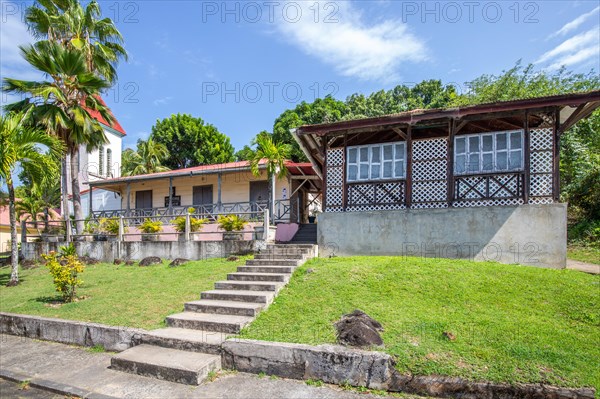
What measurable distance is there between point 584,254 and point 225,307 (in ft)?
40.2

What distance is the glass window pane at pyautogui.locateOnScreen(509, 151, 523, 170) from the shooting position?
10.1 metres

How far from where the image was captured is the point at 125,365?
5.41 meters

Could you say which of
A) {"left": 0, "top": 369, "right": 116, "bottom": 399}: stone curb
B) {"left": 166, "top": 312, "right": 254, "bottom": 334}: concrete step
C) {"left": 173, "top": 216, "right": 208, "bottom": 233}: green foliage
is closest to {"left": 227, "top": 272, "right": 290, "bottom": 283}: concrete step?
{"left": 166, "top": 312, "right": 254, "bottom": 334}: concrete step

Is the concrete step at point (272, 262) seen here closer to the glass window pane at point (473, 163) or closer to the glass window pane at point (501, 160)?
the glass window pane at point (473, 163)

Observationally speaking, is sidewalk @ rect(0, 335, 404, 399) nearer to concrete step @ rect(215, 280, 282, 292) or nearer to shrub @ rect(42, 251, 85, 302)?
shrub @ rect(42, 251, 85, 302)

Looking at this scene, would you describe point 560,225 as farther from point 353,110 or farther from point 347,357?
point 353,110

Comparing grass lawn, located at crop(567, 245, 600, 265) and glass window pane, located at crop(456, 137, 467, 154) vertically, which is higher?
glass window pane, located at crop(456, 137, 467, 154)

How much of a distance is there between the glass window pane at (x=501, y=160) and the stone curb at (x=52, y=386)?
413 inches

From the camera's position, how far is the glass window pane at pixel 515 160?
10054mm

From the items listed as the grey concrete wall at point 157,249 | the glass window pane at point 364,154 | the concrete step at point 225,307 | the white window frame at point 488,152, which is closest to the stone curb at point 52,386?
the concrete step at point 225,307

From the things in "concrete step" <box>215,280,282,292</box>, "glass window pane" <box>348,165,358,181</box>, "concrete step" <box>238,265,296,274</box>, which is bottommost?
"concrete step" <box>215,280,282,292</box>

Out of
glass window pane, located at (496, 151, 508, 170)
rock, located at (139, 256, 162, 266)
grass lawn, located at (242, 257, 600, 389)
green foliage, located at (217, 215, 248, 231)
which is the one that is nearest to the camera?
grass lawn, located at (242, 257, 600, 389)

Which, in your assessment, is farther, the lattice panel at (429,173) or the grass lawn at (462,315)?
the lattice panel at (429,173)

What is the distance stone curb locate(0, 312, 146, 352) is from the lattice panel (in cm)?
830
